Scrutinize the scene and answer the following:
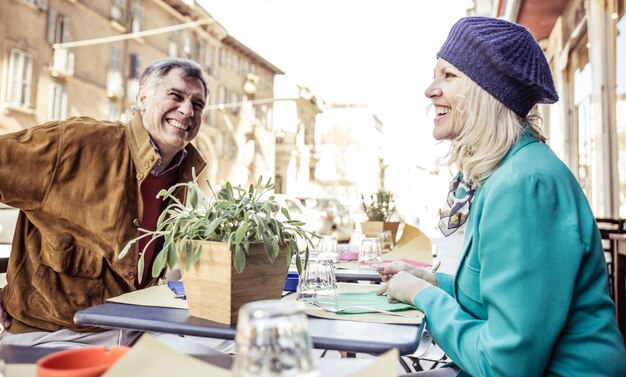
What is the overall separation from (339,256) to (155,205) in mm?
1189

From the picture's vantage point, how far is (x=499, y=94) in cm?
146

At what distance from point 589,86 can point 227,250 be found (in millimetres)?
6667

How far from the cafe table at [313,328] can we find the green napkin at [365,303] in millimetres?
103

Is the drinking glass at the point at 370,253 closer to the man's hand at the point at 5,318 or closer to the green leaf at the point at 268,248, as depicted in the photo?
the green leaf at the point at 268,248

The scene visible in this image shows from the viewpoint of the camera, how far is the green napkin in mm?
1468

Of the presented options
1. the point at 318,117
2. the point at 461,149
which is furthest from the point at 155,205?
the point at 318,117

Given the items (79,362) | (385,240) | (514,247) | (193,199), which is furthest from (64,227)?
(385,240)

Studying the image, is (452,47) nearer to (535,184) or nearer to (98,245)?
(535,184)

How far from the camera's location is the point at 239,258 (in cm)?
127

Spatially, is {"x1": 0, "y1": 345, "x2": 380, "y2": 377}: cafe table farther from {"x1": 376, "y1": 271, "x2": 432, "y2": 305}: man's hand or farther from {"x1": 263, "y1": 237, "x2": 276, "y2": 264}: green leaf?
{"x1": 376, "y1": 271, "x2": 432, "y2": 305}: man's hand

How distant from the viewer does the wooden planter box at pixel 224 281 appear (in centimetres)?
129

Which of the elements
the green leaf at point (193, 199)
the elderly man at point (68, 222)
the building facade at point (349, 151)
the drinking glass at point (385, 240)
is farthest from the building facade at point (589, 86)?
the building facade at point (349, 151)

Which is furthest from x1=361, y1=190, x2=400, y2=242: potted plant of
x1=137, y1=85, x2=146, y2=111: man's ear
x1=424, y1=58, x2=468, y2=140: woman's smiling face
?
x1=424, y1=58, x2=468, y2=140: woman's smiling face

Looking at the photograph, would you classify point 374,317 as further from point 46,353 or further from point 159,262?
point 46,353
